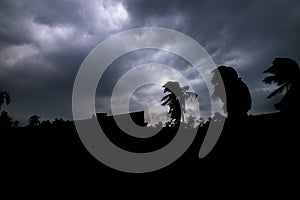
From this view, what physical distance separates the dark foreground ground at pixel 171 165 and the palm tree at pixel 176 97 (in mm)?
19403

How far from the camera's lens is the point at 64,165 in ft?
24.5

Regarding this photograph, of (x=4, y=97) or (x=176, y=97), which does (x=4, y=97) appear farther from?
(x=176, y=97)

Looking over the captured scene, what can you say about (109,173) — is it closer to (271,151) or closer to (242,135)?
(242,135)

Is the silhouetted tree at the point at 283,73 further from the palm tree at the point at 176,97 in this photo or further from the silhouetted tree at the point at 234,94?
the palm tree at the point at 176,97

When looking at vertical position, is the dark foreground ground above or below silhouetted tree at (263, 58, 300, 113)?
below

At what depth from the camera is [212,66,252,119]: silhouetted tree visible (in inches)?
754

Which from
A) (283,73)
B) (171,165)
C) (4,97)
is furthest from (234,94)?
(4,97)

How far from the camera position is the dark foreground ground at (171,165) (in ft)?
18.9

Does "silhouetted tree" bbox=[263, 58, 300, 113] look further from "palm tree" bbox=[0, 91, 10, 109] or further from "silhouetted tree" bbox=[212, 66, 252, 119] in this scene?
"palm tree" bbox=[0, 91, 10, 109]

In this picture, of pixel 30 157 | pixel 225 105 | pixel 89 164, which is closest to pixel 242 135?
pixel 89 164

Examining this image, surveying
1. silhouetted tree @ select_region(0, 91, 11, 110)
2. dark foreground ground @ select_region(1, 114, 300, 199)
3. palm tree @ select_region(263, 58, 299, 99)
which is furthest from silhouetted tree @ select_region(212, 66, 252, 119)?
silhouetted tree @ select_region(0, 91, 11, 110)

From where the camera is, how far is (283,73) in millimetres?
18469

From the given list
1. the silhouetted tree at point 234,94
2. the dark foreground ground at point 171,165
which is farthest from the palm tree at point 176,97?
the dark foreground ground at point 171,165

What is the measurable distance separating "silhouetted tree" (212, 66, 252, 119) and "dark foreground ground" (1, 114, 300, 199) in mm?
13573
